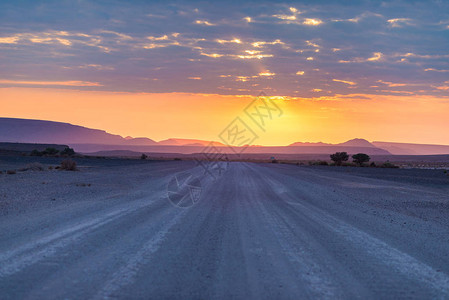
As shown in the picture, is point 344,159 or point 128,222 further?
point 344,159

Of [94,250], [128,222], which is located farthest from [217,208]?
[94,250]

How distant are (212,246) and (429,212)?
31.0ft

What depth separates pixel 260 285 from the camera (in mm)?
5328

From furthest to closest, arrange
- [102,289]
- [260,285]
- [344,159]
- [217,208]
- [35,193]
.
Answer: [344,159] < [35,193] < [217,208] < [260,285] < [102,289]

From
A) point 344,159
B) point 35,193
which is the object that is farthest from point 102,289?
point 344,159

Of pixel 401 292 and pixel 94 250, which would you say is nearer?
pixel 401 292

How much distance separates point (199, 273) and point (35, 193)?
42.9ft

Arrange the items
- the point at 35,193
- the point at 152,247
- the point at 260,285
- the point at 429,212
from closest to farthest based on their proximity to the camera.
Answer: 1. the point at 260,285
2. the point at 152,247
3. the point at 429,212
4. the point at 35,193

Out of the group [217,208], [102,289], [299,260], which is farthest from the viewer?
[217,208]

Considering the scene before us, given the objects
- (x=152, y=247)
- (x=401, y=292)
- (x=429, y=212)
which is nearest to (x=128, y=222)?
(x=152, y=247)

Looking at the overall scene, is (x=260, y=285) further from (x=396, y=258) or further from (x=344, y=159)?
(x=344, y=159)

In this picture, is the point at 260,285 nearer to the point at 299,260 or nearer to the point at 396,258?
the point at 299,260

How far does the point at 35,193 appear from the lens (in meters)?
16.8

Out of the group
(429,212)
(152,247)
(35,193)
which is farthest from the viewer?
(35,193)
